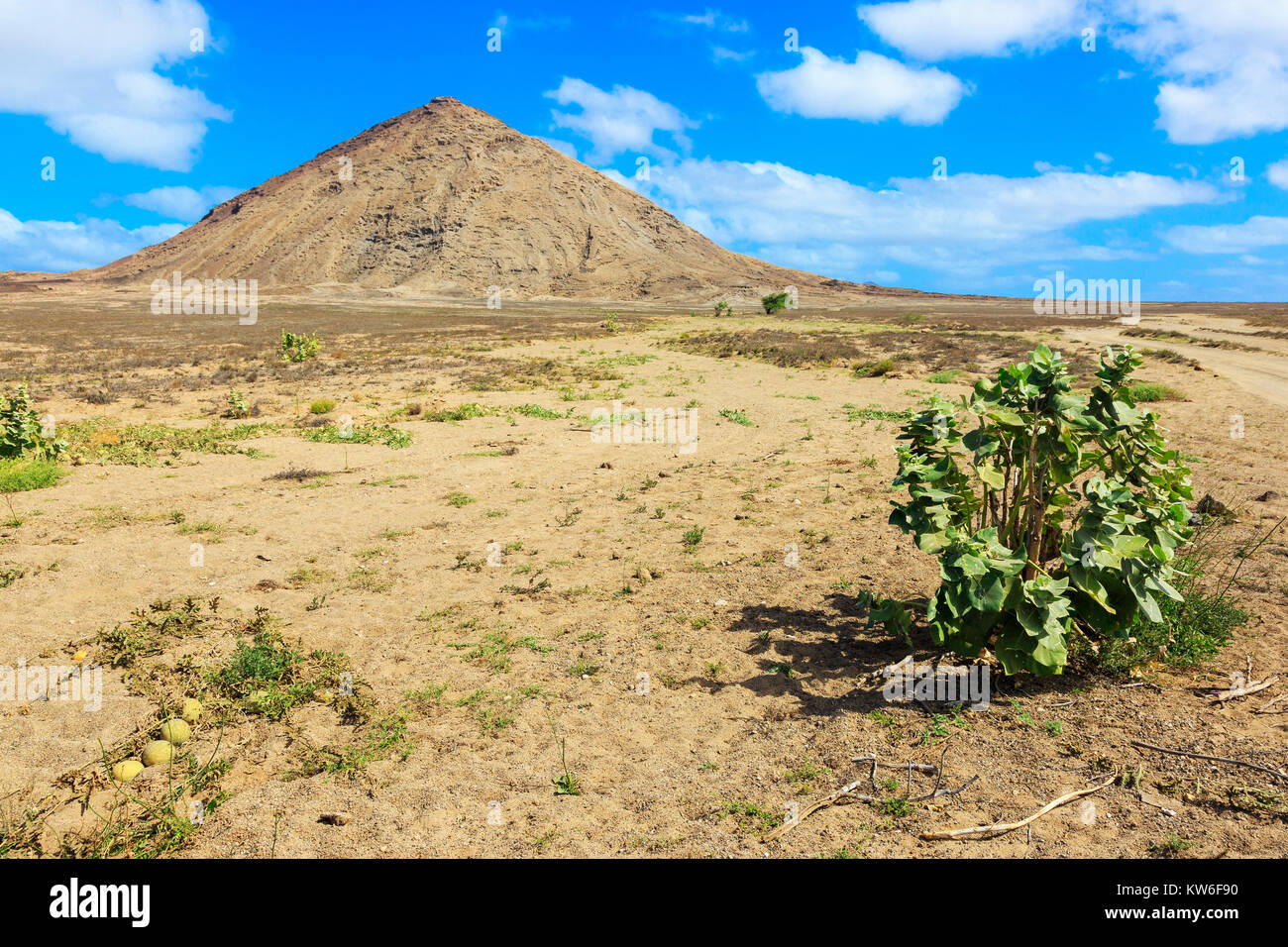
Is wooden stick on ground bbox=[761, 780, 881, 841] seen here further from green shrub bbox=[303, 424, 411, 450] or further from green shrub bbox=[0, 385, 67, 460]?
green shrub bbox=[0, 385, 67, 460]

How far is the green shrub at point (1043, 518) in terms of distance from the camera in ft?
12.8

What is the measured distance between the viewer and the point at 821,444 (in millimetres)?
12555

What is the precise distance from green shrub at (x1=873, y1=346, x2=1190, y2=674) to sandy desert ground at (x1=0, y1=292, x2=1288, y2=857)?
1.87ft

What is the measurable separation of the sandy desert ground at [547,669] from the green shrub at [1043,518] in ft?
1.87

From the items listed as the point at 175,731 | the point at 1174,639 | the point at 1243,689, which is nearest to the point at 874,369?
the point at 1174,639

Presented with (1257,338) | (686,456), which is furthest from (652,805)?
(1257,338)

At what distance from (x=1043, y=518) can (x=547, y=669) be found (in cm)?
364

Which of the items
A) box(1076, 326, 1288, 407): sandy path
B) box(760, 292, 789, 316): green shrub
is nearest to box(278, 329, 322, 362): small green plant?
box(1076, 326, 1288, 407): sandy path

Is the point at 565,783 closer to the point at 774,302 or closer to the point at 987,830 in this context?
the point at 987,830

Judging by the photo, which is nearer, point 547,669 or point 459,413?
point 547,669

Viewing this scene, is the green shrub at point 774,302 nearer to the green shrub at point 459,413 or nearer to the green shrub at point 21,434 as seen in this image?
the green shrub at point 459,413

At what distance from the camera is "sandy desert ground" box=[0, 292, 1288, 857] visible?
11.5 feet

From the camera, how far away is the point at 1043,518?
4602 millimetres
